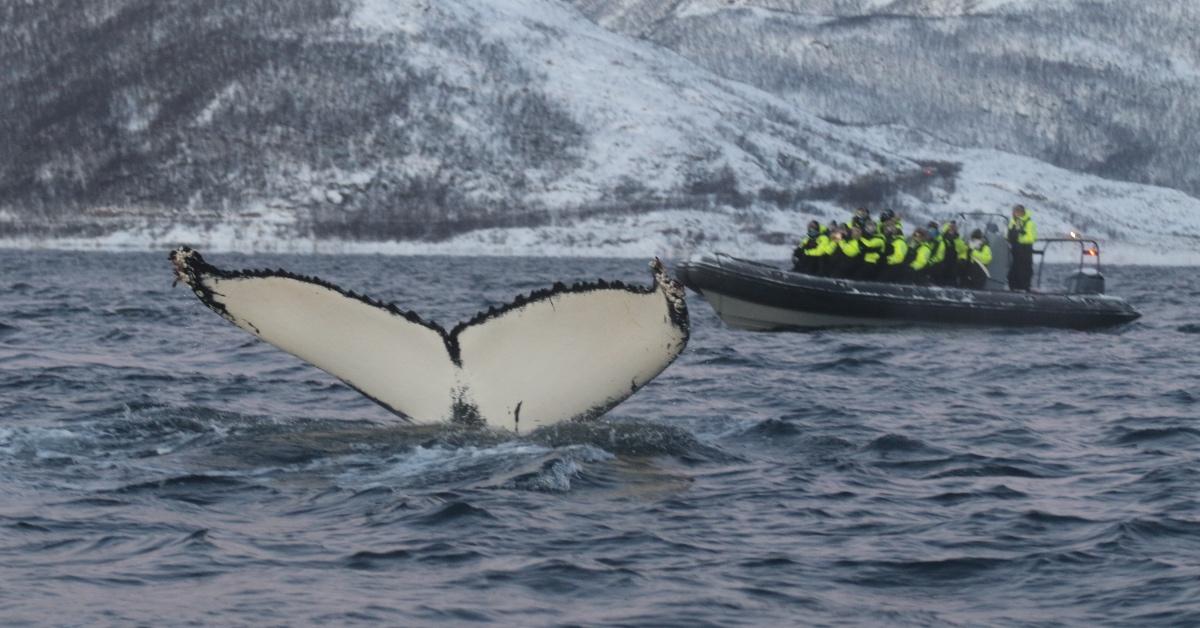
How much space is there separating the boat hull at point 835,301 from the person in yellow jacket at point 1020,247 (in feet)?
3.20

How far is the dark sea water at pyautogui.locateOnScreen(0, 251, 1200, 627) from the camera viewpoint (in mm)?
9320

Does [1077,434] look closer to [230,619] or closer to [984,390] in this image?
[984,390]

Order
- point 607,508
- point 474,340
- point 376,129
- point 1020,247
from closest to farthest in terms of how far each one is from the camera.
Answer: point 474,340 → point 607,508 → point 1020,247 → point 376,129

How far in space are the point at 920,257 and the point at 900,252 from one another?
0.48m

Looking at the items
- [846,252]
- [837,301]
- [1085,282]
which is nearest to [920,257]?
[846,252]

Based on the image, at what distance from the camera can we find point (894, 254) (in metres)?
29.9

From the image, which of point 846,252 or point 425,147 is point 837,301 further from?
Result: point 425,147

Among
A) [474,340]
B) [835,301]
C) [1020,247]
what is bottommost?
[835,301]

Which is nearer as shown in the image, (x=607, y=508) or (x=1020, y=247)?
(x=607, y=508)

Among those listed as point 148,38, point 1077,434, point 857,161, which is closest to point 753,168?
point 857,161

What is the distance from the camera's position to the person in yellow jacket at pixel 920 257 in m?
A: 30.1

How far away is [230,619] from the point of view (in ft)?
28.8

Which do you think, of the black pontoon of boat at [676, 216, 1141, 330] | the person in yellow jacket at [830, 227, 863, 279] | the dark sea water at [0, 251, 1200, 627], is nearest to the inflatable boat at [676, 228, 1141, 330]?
the black pontoon of boat at [676, 216, 1141, 330]

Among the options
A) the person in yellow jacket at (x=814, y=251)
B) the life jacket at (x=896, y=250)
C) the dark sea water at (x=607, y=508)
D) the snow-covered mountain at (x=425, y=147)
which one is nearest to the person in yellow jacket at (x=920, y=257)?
the life jacket at (x=896, y=250)
